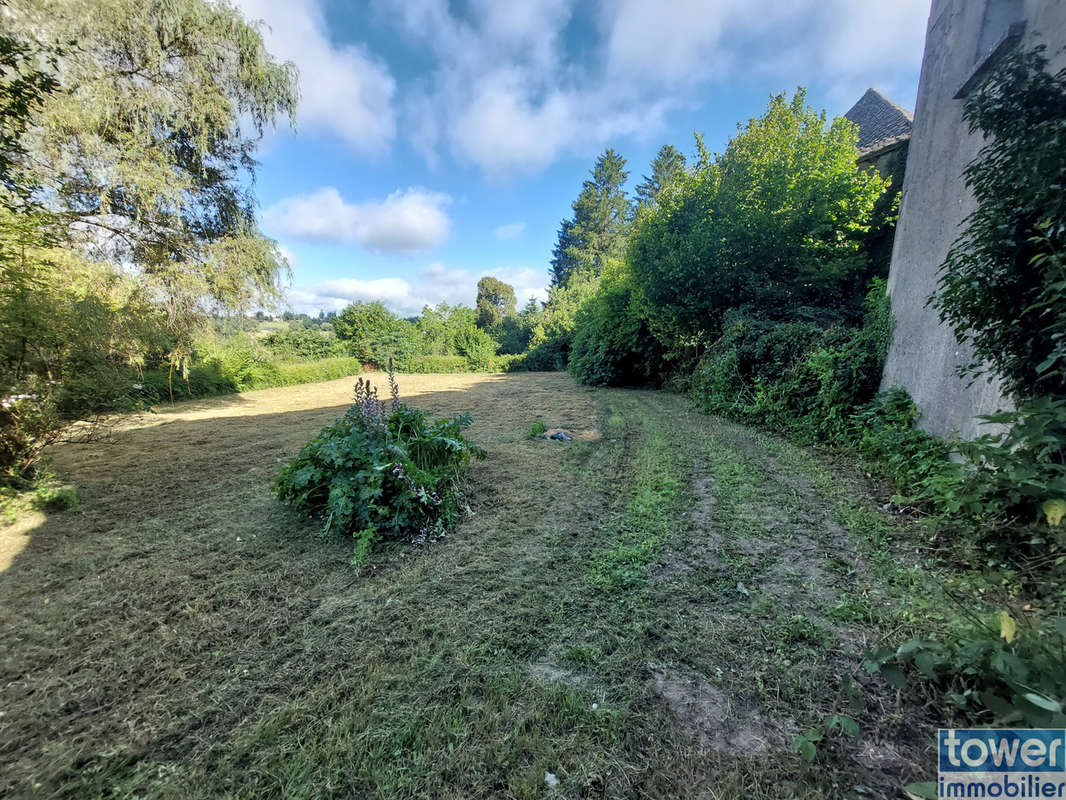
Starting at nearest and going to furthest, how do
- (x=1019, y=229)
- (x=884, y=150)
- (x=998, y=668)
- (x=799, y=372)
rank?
(x=998, y=668) → (x=1019, y=229) → (x=799, y=372) → (x=884, y=150)

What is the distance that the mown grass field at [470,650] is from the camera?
133 cm

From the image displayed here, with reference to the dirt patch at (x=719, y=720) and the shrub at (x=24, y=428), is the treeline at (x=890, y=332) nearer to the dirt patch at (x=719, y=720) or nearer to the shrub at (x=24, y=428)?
the dirt patch at (x=719, y=720)

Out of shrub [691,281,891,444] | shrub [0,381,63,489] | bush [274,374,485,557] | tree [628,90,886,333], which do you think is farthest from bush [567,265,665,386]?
shrub [0,381,63,489]

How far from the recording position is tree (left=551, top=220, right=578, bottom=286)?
35.7m

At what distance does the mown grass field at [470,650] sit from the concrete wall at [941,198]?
1274 millimetres

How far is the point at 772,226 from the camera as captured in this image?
8.95 m

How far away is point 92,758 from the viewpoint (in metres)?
1.38

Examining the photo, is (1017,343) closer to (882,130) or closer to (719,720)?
(719,720)

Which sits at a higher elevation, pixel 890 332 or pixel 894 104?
pixel 894 104

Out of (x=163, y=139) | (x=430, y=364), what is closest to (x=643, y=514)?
(x=163, y=139)

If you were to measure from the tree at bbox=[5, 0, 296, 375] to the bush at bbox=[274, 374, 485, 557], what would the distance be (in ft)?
22.2

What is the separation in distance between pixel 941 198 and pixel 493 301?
3477cm

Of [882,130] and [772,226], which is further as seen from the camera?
[882,130]

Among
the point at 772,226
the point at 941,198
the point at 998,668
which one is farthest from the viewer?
the point at 772,226
